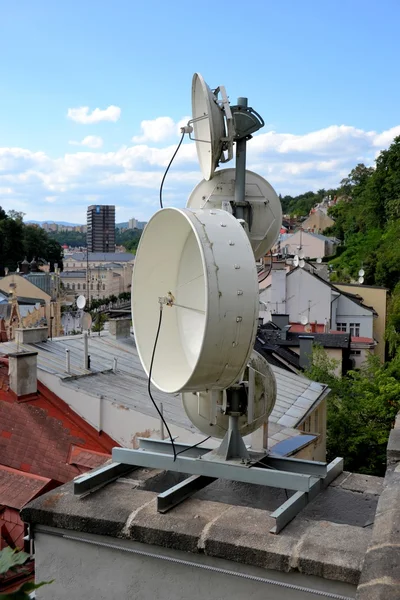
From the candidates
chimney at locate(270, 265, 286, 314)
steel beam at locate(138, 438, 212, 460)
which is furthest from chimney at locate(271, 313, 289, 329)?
steel beam at locate(138, 438, 212, 460)

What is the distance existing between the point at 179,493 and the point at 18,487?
7.74 metres

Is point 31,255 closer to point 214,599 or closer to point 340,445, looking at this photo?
point 340,445

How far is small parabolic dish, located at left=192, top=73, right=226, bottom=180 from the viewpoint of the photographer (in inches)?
173

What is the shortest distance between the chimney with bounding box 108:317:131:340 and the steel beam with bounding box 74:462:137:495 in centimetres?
1434

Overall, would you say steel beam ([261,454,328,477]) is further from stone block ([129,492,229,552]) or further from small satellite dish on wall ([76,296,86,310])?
small satellite dish on wall ([76,296,86,310])

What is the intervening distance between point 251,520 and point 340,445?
18.0 meters

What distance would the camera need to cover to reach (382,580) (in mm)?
2148

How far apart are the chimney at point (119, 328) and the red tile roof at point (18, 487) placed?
7718 millimetres

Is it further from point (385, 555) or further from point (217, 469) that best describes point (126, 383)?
point (385, 555)

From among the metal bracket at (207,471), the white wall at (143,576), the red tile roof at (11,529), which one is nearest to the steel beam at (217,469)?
the metal bracket at (207,471)

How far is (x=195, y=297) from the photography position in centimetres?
416

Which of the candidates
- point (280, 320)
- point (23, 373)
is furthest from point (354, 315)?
point (23, 373)

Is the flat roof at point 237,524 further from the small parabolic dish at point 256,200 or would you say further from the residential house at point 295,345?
the residential house at point 295,345

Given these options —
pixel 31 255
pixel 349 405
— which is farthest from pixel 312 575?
pixel 31 255
